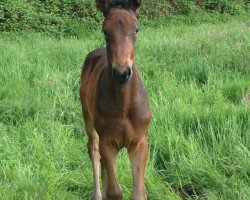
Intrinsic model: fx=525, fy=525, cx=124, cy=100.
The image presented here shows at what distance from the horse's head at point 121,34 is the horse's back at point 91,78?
0.70 metres

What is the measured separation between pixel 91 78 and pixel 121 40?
1266mm

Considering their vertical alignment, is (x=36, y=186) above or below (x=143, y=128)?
below

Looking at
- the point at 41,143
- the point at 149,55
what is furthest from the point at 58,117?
the point at 149,55

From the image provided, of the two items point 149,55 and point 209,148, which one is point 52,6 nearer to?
point 149,55

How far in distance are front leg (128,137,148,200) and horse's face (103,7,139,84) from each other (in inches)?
27.2

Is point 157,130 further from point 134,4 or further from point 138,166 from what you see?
point 134,4

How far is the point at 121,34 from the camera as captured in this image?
353 cm

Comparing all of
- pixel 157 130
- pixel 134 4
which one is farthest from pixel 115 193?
pixel 134 4

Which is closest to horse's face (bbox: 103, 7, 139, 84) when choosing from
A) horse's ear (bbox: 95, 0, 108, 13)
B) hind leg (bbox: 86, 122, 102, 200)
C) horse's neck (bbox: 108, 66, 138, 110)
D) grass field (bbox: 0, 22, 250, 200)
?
horse's ear (bbox: 95, 0, 108, 13)

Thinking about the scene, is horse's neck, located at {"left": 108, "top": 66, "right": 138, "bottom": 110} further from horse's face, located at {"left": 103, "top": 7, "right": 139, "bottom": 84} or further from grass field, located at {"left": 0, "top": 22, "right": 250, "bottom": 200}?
grass field, located at {"left": 0, "top": 22, "right": 250, "bottom": 200}

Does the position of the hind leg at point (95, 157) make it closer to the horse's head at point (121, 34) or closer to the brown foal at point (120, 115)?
the brown foal at point (120, 115)

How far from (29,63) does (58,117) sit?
234 centimetres

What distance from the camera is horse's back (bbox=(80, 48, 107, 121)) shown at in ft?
14.4

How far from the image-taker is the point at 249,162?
14.2ft
